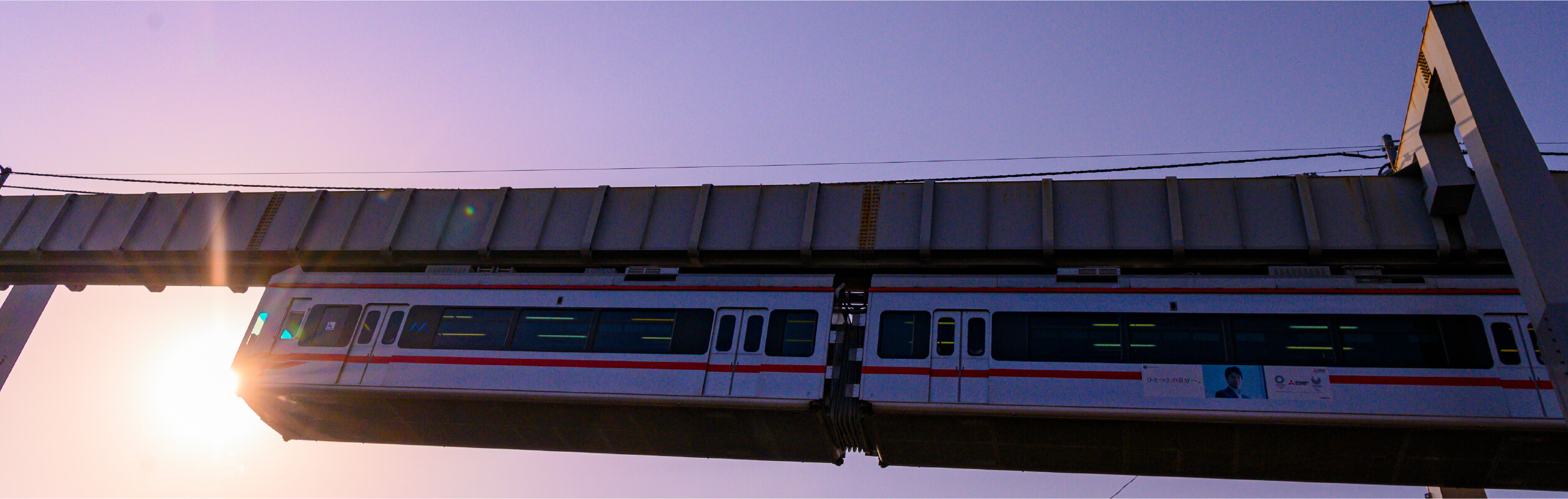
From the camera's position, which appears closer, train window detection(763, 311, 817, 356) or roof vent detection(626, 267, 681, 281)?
train window detection(763, 311, 817, 356)

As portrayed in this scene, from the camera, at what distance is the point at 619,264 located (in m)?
17.4

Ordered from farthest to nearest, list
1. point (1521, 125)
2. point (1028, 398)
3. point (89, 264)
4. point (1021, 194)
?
point (89, 264), point (1021, 194), point (1028, 398), point (1521, 125)

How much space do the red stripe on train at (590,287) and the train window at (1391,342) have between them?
738 cm

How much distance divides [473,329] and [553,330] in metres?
1.46

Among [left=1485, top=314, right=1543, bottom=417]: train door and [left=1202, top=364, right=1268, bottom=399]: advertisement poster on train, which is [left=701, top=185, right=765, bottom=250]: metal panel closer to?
[left=1202, top=364, right=1268, bottom=399]: advertisement poster on train

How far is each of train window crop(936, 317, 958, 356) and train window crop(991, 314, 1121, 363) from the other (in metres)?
0.61

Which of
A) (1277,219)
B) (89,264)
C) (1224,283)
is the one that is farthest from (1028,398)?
(89,264)

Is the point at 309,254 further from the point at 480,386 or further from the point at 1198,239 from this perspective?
the point at 1198,239

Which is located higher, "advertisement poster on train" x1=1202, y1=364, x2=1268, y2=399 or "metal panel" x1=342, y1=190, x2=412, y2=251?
"metal panel" x1=342, y1=190, x2=412, y2=251

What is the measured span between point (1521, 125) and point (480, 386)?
1509 centimetres

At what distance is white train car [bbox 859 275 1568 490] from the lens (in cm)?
1253

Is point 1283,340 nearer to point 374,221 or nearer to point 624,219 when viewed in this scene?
point 624,219

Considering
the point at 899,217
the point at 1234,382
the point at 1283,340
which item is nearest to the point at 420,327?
the point at 899,217

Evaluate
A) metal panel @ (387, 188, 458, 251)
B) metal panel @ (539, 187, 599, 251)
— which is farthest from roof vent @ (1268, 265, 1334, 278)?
metal panel @ (387, 188, 458, 251)
